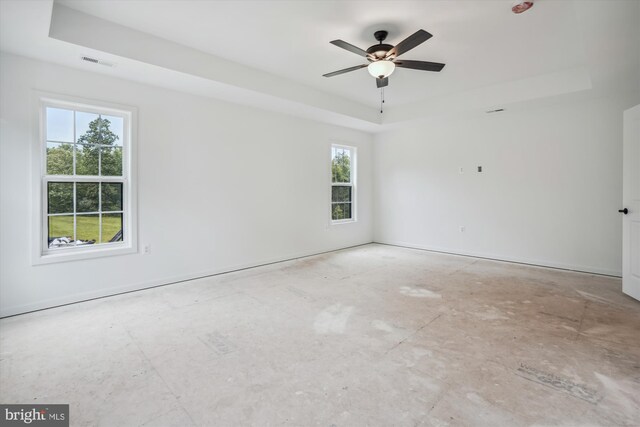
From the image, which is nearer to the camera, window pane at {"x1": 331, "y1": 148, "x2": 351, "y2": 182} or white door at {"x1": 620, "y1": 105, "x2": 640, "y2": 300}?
white door at {"x1": 620, "y1": 105, "x2": 640, "y2": 300}

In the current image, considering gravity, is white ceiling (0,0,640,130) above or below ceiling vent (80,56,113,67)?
above

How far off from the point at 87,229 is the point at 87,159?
2.68ft

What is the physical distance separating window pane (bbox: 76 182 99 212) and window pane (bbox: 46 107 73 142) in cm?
52

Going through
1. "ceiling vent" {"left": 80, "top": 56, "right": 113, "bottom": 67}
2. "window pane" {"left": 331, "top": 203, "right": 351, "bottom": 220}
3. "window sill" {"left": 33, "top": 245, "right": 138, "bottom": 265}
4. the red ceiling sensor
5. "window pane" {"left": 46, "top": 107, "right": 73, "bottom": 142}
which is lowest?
"window sill" {"left": 33, "top": 245, "right": 138, "bottom": 265}

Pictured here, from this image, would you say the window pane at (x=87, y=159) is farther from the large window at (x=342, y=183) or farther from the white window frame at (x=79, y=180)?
the large window at (x=342, y=183)

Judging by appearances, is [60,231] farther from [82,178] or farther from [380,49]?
[380,49]

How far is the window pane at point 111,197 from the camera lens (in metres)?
3.63

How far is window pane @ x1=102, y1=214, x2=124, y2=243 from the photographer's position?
3.65 meters

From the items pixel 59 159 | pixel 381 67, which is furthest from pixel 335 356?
pixel 59 159

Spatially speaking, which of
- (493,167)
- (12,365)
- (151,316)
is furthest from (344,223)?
(12,365)

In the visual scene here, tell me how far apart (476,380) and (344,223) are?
474 centimetres

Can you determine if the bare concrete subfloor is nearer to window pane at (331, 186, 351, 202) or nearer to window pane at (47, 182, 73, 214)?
window pane at (47, 182, 73, 214)

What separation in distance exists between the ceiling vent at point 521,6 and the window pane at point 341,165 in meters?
4.00

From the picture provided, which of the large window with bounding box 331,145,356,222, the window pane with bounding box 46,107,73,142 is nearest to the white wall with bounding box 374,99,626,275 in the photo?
the large window with bounding box 331,145,356,222
